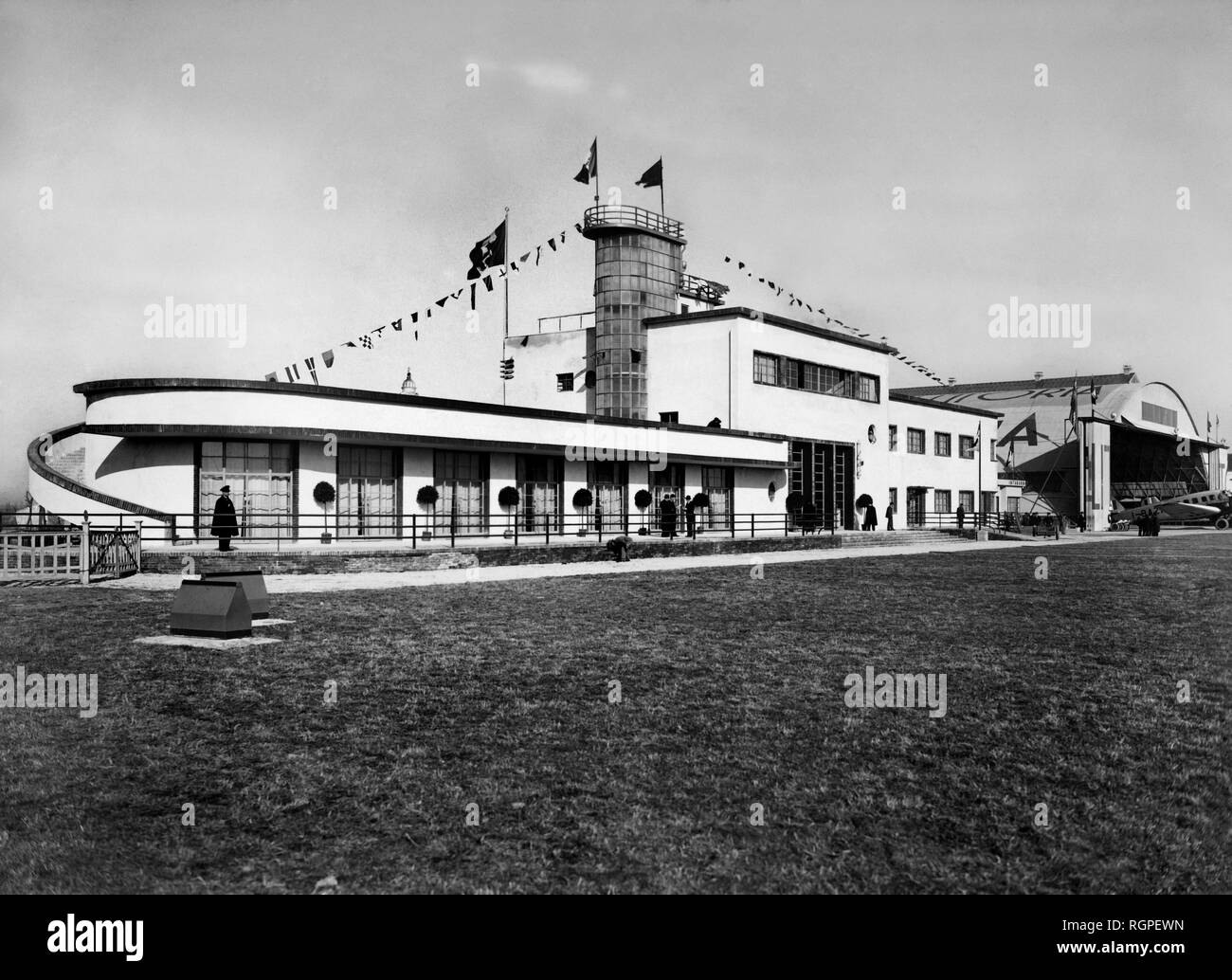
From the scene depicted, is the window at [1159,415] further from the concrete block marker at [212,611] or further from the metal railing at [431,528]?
the concrete block marker at [212,611]

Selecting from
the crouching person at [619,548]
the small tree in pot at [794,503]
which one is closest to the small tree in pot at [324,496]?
the crouching person at [619,548]

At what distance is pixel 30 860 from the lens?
4.75 metres

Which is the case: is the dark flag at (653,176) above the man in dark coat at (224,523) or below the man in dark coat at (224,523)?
above

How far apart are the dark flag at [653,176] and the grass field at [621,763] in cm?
3462

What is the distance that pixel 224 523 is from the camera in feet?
83.6

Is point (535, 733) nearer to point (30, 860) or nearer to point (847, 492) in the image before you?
point (30, 860)

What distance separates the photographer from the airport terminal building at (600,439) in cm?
2695

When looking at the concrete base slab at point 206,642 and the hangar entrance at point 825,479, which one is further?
the hangar entrance at point 825,479

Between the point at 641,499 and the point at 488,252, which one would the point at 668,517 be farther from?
the point at 488,252

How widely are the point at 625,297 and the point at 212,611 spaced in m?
35.0

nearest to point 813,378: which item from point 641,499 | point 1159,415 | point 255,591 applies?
point 641,499

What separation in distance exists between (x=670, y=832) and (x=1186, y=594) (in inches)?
658

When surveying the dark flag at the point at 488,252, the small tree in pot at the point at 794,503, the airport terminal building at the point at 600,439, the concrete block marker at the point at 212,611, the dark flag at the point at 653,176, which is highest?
the dark flag at the point at 653,176
